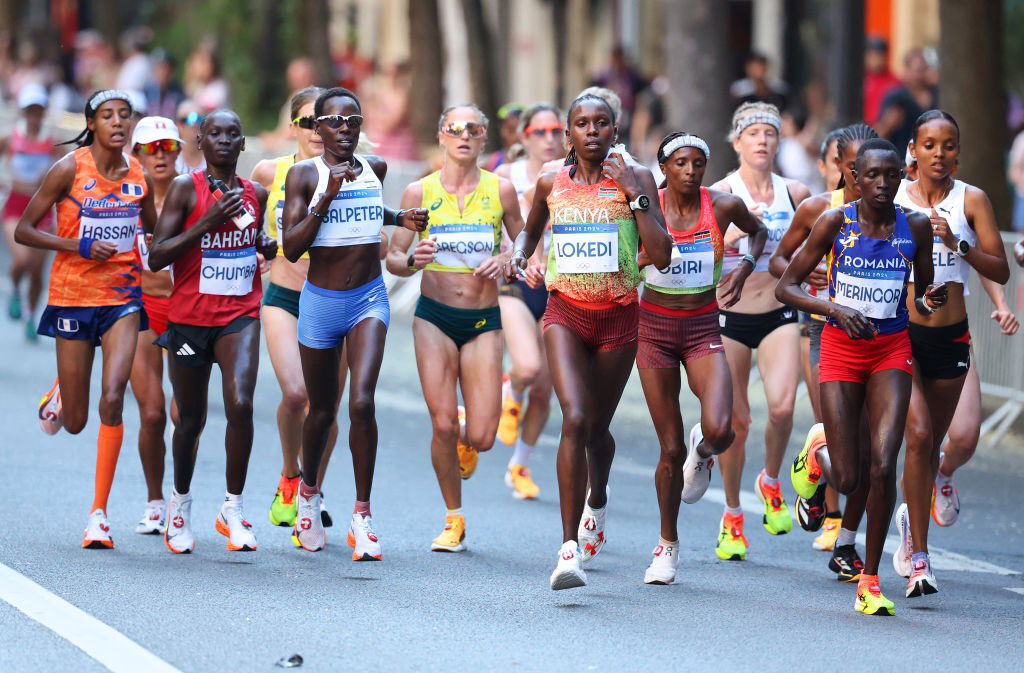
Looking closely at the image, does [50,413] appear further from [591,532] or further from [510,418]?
[510,418]

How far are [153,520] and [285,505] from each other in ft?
2.14

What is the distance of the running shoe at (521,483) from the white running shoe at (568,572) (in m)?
3.06

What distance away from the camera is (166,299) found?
9.83 meters

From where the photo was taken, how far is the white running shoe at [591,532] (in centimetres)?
862

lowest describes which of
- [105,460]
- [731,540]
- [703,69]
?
[731,540]

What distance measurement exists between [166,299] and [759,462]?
4372mm

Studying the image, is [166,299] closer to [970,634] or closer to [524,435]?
[524,435]

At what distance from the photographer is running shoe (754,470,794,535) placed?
9.57 meters

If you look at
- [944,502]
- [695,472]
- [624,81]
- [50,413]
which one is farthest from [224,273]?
[624,81]

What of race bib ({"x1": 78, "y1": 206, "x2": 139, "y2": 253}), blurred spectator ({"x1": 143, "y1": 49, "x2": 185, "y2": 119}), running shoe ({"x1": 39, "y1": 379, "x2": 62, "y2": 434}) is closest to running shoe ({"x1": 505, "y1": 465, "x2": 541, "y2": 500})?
running shoe ({"x1": 39, "y1": 379, "x2": 62, "y2": 434})

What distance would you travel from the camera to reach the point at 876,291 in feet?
26.6

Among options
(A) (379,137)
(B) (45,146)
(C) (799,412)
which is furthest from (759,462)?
(A) (379,137)

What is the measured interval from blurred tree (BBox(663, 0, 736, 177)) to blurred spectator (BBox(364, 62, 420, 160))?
537 cm

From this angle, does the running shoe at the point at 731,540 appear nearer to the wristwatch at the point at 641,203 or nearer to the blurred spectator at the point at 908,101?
the wristwatch at the point at 641,203
